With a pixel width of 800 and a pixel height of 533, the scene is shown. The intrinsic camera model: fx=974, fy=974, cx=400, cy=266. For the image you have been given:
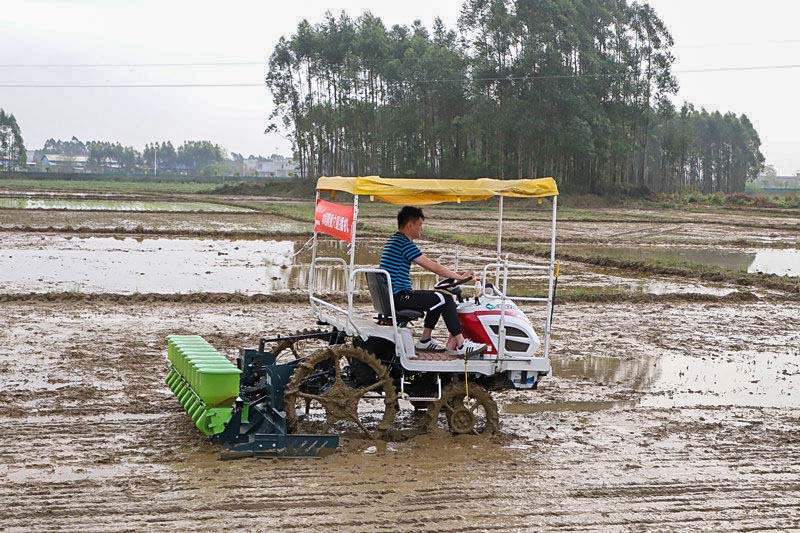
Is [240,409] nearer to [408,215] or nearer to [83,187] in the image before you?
[408,215]

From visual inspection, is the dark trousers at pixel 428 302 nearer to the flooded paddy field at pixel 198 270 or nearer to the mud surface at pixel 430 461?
the mud surface at pixel 430 461

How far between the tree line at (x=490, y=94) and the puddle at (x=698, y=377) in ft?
176

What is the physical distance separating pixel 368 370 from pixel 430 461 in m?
1.05

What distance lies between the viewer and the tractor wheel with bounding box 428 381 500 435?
8453 millimetres

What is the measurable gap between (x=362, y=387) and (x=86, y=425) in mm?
2346

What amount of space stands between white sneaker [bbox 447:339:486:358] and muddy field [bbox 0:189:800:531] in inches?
29.2

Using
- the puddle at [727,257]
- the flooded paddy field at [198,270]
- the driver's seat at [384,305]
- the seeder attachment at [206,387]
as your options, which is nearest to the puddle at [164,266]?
the flooded paddy field at [198,270]

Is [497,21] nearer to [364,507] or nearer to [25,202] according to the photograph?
[25,202]

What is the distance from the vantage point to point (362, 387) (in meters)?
8.34

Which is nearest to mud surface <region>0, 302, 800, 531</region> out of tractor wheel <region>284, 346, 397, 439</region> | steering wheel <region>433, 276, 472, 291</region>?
tractor wheel <region>284, 346, 397, 439</region>

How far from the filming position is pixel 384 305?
8.42 meters

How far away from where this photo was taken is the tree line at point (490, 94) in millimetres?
66688

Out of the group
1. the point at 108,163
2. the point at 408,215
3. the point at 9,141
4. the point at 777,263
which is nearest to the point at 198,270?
the point at 408,215

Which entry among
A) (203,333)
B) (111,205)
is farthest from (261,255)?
(111,205)
